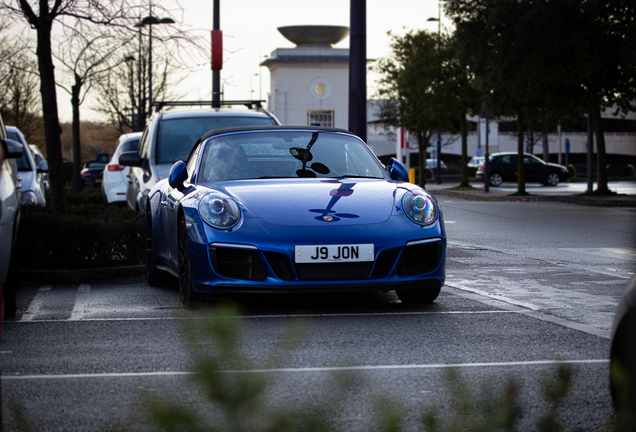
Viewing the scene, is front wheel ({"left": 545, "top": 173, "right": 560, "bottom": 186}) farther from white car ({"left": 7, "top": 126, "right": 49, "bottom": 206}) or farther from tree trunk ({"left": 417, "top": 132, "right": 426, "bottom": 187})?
white car ({"left": 7, "top": 126, "right": 49, "bottom": 206})

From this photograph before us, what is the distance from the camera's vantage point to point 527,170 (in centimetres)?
4391

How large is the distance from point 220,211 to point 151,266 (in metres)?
2.16

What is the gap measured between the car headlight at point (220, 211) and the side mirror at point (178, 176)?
3.18ft

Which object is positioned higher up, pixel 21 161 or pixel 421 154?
pixel 21 161

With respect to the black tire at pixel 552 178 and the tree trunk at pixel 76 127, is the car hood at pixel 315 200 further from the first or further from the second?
the black tire at pixel 552 178

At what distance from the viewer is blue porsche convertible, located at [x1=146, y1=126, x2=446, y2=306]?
6367 mm

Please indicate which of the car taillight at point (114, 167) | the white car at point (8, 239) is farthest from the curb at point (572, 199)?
the white car at point (8, 239)

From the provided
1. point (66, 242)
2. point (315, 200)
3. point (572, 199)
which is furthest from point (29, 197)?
point (572, 199)

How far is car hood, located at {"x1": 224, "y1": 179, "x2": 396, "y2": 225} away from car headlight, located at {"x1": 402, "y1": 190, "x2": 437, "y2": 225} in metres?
0.11

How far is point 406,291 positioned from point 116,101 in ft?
136

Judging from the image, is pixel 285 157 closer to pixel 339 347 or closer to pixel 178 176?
pixel 178 176

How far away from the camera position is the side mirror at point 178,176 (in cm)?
756

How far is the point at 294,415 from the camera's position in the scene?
1.67 meters

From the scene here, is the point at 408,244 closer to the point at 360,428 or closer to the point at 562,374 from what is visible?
the point at 360,428
